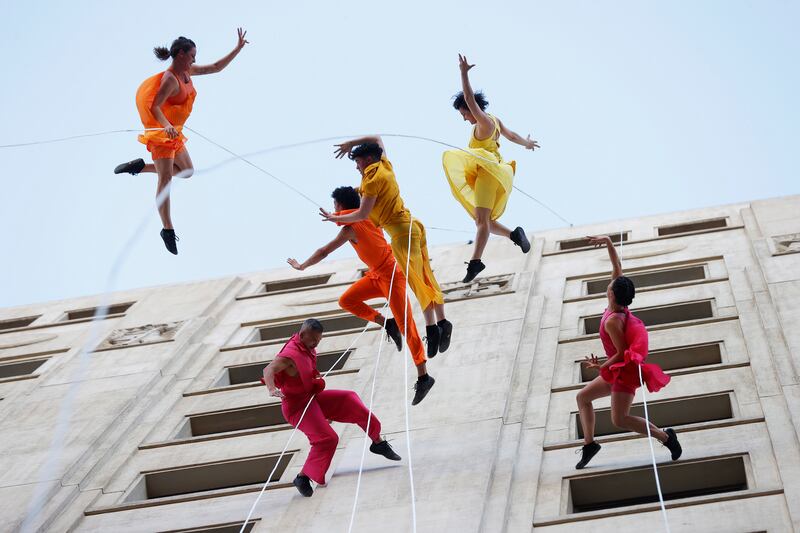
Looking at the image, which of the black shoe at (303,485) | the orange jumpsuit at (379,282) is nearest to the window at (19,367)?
the black shoe at (303,485)

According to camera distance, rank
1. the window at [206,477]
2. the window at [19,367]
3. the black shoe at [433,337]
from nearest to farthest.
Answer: the black shoe at [433,337] → the window at [206,477] → the window at [19,367]

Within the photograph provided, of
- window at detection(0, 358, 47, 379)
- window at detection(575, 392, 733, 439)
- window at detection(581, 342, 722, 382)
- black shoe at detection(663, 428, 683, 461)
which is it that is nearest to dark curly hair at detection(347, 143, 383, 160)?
black shoe at detection(663, 428, 683, 461)

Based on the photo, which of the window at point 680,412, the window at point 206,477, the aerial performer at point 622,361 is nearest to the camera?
the aerial performer at point 622,361

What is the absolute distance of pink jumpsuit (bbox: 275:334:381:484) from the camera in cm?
1435

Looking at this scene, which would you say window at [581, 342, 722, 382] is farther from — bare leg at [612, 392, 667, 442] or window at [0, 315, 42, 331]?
window at [0, 315, 42, 331]

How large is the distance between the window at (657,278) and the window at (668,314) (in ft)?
7.45

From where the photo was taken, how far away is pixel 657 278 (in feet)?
80.6

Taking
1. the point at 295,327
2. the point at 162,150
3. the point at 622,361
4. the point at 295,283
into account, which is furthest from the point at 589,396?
the point at 295,283

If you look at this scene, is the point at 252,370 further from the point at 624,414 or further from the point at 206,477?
the point at 624,414

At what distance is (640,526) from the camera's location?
13641 millimetres

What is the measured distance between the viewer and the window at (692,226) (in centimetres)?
2716

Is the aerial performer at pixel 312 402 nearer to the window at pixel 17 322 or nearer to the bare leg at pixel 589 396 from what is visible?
the bare leg at pixel 589 396

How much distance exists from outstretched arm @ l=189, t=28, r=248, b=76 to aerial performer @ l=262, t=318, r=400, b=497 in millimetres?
3056

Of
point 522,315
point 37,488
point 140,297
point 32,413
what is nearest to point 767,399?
point 522,315
